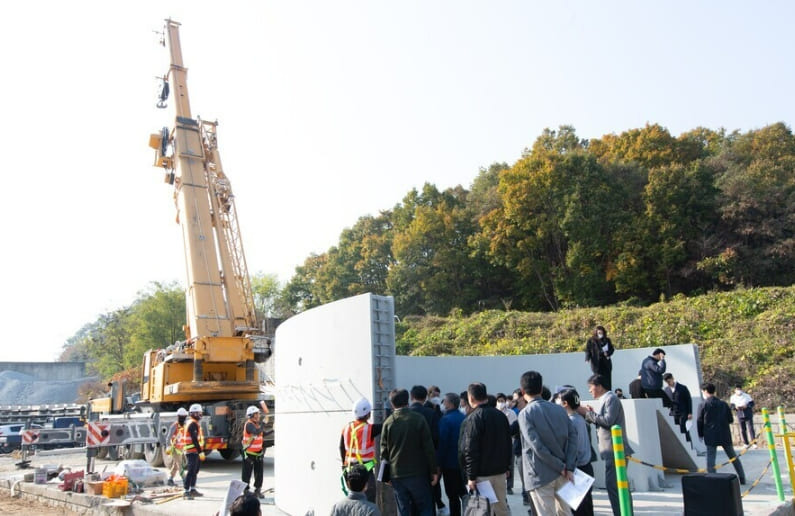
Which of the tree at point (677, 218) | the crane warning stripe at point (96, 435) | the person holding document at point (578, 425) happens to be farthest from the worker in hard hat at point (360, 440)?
the tree at point (677, 218)

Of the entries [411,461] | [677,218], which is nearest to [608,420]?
[411,461]

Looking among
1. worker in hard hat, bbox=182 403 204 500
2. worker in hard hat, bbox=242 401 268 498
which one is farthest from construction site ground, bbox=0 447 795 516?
worker in hard hat, bbox=242 401 268 498

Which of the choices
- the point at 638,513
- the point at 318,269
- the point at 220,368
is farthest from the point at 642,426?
the point at 318,269

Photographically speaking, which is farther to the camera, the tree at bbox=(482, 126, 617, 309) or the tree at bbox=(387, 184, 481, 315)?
the tree at bbox=(387, 184, 481, 315)

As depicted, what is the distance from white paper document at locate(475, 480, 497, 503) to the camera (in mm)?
5309

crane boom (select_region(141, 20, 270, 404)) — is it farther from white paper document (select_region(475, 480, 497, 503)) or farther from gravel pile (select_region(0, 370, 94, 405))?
gravel pile (select_region(0, 370, 94, 405))

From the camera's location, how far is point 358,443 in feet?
21.0

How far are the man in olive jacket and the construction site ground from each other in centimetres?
180

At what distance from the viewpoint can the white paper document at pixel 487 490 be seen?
209 inches

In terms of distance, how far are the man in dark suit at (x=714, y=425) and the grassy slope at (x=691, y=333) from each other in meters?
11.5

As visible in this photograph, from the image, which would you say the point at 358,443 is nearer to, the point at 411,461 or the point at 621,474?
the point at 411,461

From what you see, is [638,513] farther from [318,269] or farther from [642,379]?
[318,269]

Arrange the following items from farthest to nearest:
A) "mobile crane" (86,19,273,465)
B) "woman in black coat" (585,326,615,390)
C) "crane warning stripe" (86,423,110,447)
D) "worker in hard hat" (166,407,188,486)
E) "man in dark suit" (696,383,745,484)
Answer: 1. "mobile crane" (86,19,273,465)
2. "crane warning stripe" (86,423,110,447)
3. "woman in black coat" (585,326,615,390)
4. "worker in hard hat" (166,407,188,486)
5. "man in dark suit" (696,383,745,484)

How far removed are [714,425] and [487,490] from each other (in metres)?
4.76
